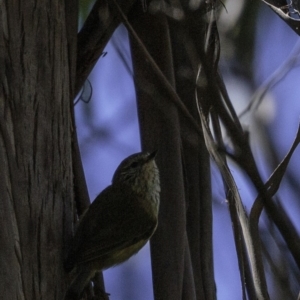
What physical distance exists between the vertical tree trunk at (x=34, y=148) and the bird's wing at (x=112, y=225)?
13cm

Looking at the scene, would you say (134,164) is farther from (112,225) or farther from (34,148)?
(34,148)

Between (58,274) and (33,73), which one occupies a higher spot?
(33,73)

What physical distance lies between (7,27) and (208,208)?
4.14 ft

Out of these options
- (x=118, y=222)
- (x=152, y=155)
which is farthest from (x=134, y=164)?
(x=118, y=222)

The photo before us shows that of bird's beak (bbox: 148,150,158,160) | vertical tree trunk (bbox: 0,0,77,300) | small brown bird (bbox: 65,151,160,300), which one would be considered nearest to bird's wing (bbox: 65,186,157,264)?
small brown bird (bbox: 65,151,160,300)

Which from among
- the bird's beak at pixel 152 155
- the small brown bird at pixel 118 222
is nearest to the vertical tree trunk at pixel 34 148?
the small brown bird at pixel 118 222

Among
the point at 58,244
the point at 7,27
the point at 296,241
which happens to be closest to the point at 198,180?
the point at 58,244

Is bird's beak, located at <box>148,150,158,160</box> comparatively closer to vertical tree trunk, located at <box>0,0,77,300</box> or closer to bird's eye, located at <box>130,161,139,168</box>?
bird's eye, located at <box>130,161,139,168</box>

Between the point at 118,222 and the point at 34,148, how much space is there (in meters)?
0.77

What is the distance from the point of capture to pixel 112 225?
3.38m

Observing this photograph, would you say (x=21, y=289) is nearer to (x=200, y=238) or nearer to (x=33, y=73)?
(x=33, y=73)

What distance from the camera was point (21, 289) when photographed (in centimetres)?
254

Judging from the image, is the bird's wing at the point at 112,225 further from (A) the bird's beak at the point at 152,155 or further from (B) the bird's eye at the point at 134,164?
(A) the bird's beak at the point at 152,155

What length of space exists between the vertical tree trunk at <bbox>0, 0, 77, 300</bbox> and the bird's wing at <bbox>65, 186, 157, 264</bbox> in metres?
0.13
